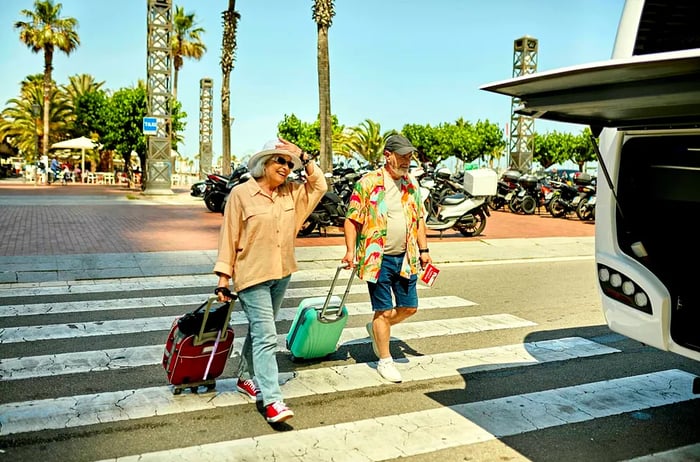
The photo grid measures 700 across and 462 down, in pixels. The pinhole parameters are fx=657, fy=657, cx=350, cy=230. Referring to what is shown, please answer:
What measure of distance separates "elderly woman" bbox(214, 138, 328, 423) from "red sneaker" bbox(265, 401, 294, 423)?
0.02m

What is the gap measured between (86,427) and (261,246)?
158cm

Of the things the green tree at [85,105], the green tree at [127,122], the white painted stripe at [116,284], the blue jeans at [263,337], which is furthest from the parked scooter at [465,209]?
the green tree at [85,105]

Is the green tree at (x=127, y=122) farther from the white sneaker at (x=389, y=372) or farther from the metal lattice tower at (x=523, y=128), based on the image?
the white sneaker at (x=389, y=372)

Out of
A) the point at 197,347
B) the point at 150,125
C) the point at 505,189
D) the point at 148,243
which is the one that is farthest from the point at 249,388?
the point at 150,125

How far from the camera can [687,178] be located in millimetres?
4031

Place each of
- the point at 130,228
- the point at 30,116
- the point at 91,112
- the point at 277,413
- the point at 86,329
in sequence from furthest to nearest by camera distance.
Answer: the point at 30,116 → the point at 91,112 → the point at 130,228 → the point at 86,329 → the point at 277,413

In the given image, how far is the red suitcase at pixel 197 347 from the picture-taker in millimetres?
4531

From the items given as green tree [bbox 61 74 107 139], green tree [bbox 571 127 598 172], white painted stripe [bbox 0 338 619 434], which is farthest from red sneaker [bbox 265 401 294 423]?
green tree [bbox 571 127 598 172]

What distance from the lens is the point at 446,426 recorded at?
4316mm

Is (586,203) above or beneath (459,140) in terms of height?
beneath

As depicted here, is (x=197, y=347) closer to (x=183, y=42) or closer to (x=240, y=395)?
(x=240, y=395)

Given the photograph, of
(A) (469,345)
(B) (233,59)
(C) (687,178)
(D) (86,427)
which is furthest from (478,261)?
(B) (233,59)

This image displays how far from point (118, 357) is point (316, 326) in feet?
5.77

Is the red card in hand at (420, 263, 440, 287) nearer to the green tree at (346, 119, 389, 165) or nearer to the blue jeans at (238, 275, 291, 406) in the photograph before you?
the blue jeans at (238, 275, 291, 406)
